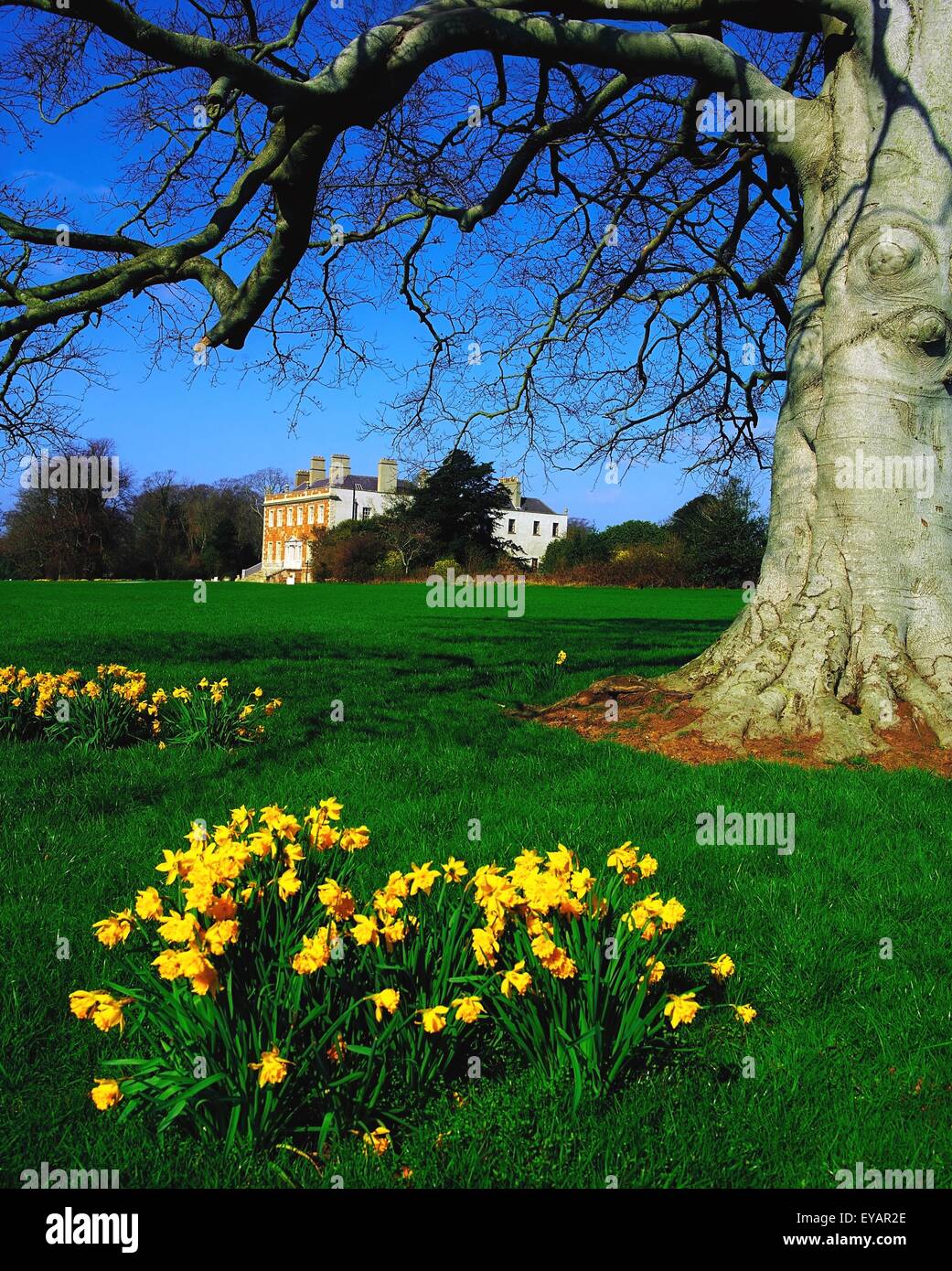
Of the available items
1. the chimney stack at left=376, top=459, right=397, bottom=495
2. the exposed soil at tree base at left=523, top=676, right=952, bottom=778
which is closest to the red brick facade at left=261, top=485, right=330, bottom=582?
the chimney stack at left=376, top=459, right=397, bottom=495

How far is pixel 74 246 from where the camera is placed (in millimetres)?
7141

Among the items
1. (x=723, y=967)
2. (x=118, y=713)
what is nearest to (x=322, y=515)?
(x=118, y=713)

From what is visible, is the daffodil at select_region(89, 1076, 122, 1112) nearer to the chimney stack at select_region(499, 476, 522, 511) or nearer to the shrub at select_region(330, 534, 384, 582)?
the chimney stack at select_region(499, 476, 522, 511)

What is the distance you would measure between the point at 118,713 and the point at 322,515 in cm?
7781

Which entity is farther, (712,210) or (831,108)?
(712,210)

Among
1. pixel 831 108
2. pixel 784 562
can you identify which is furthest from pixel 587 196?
pixel 784 562

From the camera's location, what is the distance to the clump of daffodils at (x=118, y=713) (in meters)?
6.66

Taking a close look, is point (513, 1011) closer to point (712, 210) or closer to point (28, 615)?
point (712, 210)

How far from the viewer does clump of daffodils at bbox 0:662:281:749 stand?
21.9 feet

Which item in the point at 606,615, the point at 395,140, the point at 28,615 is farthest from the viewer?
the point at 606,615

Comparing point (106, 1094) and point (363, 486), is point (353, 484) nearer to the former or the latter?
point (363, 486)

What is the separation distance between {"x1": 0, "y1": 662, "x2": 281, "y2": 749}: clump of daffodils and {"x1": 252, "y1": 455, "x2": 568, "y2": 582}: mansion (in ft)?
214
